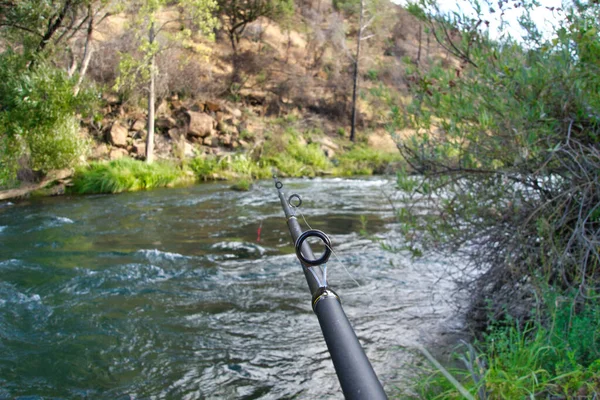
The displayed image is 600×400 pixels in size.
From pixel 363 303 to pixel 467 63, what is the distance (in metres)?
2.75

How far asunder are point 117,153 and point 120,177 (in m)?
4.59

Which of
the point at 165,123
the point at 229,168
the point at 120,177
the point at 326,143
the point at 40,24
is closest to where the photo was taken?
the point at 40,24

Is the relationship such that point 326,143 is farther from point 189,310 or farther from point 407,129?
point 407,129

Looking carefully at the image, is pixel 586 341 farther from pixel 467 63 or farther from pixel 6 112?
pixel 6 112

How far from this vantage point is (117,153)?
19.9 meters

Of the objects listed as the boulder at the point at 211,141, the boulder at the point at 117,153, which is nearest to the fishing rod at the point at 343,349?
the boulder at the point at 117,153

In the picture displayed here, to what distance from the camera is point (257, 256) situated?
762 centimetres

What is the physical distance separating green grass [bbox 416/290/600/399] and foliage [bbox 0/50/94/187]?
12.3m

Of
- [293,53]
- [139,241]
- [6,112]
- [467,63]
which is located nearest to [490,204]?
[467,63]

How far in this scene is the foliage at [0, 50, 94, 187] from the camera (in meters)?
12.1

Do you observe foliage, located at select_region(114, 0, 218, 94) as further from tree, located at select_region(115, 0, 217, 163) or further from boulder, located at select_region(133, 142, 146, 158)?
boulder, located at select_region(133, 142, 146, 158)

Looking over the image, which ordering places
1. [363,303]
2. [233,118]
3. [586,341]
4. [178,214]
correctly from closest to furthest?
1. [586,341]
2. [363,303]
3. [178,214]
4. [233,118]

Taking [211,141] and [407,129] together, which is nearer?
[407,129]

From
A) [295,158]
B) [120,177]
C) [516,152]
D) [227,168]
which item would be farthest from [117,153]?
[516,152]
